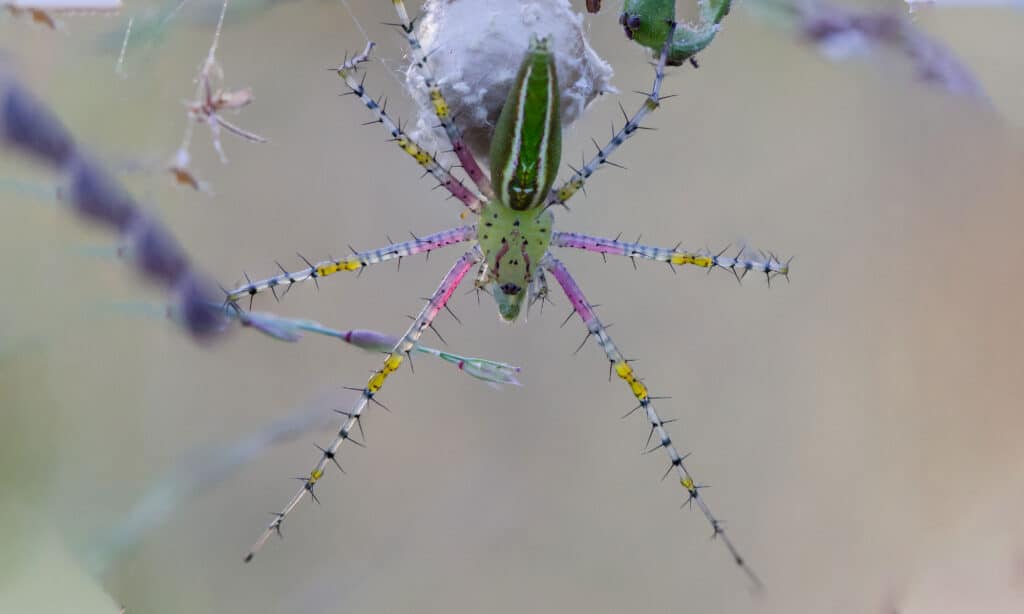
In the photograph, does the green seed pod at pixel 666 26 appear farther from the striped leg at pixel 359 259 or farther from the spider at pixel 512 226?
the striped leg at pixel 359 259

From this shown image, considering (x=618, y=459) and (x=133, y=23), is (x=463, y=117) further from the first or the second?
(x=618, y=459)

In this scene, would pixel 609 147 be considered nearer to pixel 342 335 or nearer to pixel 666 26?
pixel 666 26

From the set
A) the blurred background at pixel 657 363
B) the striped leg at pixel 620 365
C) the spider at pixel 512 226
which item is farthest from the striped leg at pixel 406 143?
the blurred background at pixel 657 363

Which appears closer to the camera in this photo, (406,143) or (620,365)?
(406,143)

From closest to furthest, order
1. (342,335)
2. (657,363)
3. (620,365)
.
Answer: (342,335)
(620,365)
(657,363)

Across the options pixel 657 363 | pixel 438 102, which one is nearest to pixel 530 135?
pixel 438 102

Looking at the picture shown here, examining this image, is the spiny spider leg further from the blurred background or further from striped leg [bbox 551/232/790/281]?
the blurred background

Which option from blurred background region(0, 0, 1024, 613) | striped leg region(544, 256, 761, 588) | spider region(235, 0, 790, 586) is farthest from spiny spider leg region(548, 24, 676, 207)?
blurred background region(0, 0, 1024, 613)

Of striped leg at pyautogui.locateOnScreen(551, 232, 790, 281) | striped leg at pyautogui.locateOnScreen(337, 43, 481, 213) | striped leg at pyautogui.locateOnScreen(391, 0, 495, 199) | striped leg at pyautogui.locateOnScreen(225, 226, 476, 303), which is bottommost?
striped leg at pyautogui.locateOnScreen(225, 226, 476, 303)
